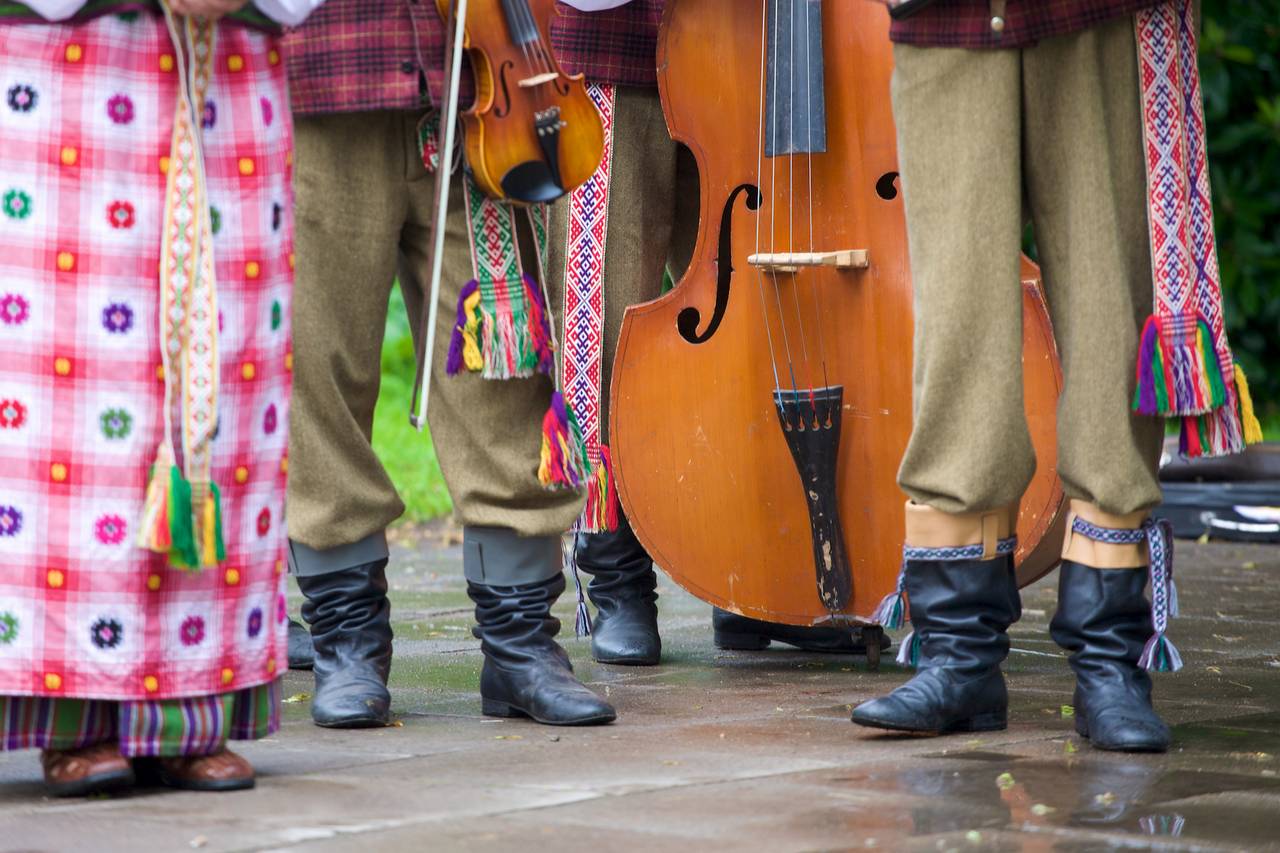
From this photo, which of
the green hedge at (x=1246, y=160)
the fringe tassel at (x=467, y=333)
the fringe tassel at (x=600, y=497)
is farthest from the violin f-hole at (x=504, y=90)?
the green hedge at (x=1246, y=160)

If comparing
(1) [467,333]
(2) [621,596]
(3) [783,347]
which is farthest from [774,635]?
(1) [467,333]

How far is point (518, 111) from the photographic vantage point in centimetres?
284

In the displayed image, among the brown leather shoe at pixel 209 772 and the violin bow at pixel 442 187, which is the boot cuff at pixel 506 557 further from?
the brown leather shoe at pixel 209 772

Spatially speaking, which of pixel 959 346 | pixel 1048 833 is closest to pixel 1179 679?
pixel 959 346

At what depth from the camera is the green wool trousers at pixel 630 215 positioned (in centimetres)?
365

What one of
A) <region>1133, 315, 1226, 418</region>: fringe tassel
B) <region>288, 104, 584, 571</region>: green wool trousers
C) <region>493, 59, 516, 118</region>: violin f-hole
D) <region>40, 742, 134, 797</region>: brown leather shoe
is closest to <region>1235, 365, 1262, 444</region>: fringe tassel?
<region>1133, 315, 1226, 418</region>: fringe tassel

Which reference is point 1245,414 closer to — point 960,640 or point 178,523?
point 960,640

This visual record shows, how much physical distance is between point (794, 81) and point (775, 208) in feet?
0.70

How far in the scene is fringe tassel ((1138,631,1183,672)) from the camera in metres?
2.83

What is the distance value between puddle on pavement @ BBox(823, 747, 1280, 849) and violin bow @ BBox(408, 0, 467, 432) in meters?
0.76

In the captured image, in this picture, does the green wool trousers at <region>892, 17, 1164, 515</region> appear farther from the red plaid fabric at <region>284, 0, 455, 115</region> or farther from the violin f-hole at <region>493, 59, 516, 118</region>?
A: the red plaid fabric at <region>284, 0, 455, 115</region>

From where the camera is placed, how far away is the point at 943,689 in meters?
2.85

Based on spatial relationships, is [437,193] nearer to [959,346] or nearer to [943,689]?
[959,346]

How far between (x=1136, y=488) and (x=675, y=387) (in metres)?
0.93
